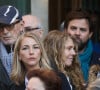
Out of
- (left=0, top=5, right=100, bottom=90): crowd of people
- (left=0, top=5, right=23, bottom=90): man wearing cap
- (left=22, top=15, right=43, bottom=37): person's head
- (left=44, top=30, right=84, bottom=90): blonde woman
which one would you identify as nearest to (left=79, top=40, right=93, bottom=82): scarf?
(left=0, top=5, right=100, bottom=90): crowd of people

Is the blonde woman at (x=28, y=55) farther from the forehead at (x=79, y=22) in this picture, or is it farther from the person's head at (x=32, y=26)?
the forehead at (x=79, y=22)

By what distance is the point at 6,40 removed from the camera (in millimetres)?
4832

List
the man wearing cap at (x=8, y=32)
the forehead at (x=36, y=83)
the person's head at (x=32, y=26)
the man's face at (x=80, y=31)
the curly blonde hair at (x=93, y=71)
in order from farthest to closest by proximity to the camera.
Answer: the man's face at (x=80, y=31) → the person's head at (x=32, y=26) → the curly blonde hair at (x=93, y=71) → the man wearing cap at (x=8, y=32) → the forehead at (x=36, y=83)

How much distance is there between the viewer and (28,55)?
14.9 ft

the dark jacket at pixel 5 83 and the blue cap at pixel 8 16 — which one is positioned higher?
the blue cap at pixel 8 16

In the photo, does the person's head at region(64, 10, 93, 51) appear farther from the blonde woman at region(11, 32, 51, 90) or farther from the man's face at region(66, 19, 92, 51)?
the blonde woman at region(11, 32, 51, 90)

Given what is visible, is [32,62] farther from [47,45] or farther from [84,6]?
[84,6]

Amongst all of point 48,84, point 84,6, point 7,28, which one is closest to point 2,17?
point 7,28

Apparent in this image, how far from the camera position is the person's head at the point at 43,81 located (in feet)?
12.3

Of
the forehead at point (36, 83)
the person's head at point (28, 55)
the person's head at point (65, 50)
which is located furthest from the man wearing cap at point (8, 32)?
the forehead at point (36, 83)

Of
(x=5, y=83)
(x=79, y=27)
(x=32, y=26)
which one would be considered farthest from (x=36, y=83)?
(x=79, y=27)

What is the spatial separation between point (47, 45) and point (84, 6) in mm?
3188

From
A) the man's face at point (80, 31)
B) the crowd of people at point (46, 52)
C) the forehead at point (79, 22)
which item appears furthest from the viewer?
the forehead at point (79, 22)

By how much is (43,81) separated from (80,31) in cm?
169
